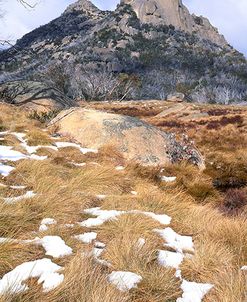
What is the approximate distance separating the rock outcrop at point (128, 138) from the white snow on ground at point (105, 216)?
448cm

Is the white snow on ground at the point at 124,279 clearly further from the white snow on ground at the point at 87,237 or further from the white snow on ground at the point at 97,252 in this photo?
the white snow on ground at the point at 87,237

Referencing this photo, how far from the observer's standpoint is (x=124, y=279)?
125 inches

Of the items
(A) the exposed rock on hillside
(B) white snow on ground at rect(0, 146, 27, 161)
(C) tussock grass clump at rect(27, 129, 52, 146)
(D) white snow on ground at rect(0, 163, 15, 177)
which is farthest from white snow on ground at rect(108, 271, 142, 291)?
(A) the exposed rock on hillside

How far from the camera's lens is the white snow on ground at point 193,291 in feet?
9.93

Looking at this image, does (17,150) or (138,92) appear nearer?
(17,150)

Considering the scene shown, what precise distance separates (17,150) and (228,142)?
942cm

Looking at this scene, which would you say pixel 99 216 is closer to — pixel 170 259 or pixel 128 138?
pixel 170 259

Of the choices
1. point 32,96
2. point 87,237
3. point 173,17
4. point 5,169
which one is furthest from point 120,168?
point 173,17

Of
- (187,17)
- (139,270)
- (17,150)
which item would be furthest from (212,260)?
(187,17)

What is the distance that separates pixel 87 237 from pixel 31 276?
1.13 metres

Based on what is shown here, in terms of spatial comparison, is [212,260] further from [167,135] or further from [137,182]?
[167,135]

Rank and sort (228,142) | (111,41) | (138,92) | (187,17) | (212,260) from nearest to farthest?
1. (212,260)
2. (228,142)
3. (138,92)
4. (111,41)
5. (187,17)

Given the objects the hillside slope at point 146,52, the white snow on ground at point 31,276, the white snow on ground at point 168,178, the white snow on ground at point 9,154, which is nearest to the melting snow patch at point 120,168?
the white snow on ground at point 168,178

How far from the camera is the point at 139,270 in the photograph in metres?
3.32
